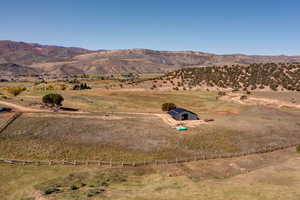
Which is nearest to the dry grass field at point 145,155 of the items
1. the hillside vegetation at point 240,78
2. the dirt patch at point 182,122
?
the dirt patch at point 182,122

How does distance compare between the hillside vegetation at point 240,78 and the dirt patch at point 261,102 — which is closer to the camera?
the dirt patch at point 261,102

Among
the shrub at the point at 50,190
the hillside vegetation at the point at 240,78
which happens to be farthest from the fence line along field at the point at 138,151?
the hillside vegetation at the point at 240,78

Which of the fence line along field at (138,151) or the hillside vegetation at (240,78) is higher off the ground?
the hillside vegetation at (240,78)

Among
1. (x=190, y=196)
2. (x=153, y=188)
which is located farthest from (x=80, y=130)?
(x=190, y=196)

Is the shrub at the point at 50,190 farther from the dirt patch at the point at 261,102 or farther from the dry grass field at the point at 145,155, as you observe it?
the dirt patch at the point at 261,102

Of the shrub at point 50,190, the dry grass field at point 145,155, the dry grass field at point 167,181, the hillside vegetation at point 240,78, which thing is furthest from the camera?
the hillside vegetation at point 240,78

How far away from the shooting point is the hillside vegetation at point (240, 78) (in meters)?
105

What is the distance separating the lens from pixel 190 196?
75.9ft

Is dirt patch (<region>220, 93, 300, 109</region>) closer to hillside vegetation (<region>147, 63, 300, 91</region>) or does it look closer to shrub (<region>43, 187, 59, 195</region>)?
hillside vegetation (<region>147, 63, 300, 91</region>)

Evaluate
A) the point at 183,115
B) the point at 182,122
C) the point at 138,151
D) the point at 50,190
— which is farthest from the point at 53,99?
the point at 50,190

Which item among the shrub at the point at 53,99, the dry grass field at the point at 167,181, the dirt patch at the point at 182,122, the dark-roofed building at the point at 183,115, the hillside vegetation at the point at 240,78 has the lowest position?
the dry grass field at the point at 167,181

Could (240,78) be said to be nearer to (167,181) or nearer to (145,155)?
(145,155)

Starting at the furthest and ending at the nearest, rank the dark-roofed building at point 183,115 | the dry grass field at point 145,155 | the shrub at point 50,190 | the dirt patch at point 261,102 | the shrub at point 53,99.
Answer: the dirt patch at point 261,102 → the shrub at point 53,99 → the dark-roofed building at point 183,115 → the dry grass field at point 145,155 → the shrub at point 50,190

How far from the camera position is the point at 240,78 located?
113 m
